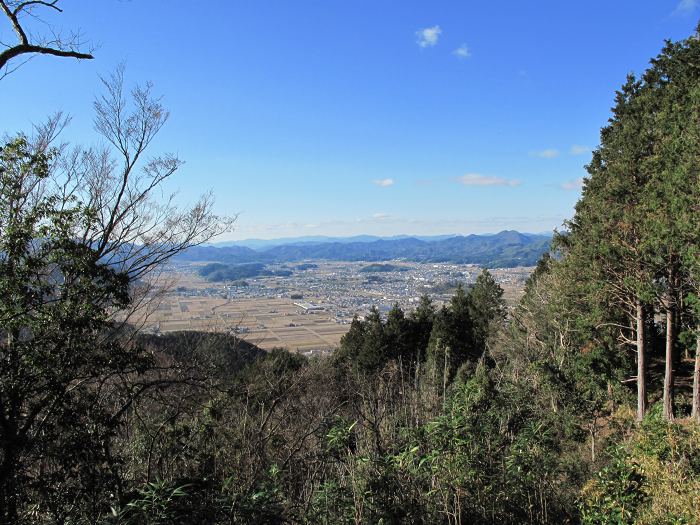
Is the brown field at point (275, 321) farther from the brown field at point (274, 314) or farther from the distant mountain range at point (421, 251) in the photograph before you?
the distant mountain range at point (421, 251)

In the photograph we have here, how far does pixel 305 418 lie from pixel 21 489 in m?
5.28

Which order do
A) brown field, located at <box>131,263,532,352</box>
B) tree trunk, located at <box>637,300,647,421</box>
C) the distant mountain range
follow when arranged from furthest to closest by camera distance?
the distant mountain range, brown field, located at <box>131,263,532,352</box>, tree trunk, located at <box>637,300,647,421</box>

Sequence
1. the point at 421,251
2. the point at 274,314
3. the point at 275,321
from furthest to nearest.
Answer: the point at 421,251 → the point at 274,314 → the point at 275,321

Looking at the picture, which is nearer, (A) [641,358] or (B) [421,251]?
(A) [641,358]

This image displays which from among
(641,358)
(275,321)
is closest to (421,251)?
(275,321)

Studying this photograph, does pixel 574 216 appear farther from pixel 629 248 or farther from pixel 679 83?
pixel 629 248

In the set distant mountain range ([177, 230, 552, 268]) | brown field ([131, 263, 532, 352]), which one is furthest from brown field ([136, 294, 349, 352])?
distant mountain range ([177, 230, 552, 268])

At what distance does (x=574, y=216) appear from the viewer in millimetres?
13477

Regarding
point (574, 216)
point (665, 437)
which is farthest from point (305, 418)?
point (574, 216)

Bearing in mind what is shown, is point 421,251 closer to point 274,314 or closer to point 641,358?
point 274,314

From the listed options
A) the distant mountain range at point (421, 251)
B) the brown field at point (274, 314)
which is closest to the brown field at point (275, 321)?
the brown field at point (274, 314)

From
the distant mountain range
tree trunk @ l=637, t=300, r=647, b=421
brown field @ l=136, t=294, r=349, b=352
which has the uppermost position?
the distant mountain range

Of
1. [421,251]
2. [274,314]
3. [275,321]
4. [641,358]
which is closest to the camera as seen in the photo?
[641,358]

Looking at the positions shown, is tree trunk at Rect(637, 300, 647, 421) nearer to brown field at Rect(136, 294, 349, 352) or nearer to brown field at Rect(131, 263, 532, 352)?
brown field at Rect(131, 263, 532, 352)
